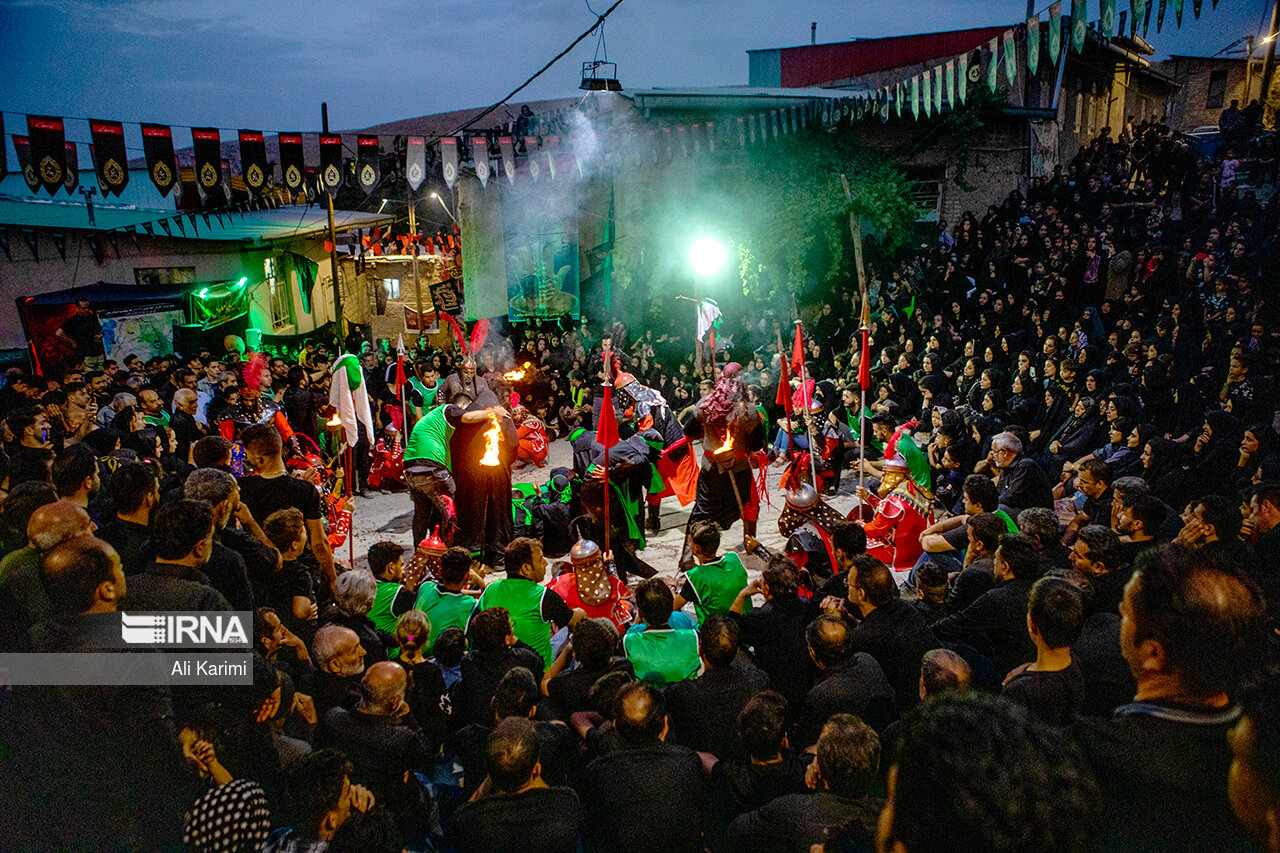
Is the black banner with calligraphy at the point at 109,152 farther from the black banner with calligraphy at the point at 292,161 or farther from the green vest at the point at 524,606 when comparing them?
the green vest at the point at 524,606

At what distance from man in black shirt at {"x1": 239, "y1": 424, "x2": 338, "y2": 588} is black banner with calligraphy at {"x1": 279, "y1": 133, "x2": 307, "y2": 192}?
8168 millimetres

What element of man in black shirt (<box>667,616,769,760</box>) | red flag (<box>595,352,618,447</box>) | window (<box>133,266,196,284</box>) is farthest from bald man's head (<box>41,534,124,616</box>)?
window (<box>133,266,196,284</box>)

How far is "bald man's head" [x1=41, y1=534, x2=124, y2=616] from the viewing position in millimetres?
3000

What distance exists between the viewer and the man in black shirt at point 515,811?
248 cm

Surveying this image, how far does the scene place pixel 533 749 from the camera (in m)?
2.52

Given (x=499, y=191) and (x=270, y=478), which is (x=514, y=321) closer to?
(x=499, y=191)

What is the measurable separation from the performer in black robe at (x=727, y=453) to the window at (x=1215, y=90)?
25.7 metres

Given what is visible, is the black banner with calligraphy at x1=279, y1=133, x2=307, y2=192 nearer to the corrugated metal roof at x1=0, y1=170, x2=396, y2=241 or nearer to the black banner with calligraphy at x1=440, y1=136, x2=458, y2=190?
the black banner with calligraphy at x1=440, y1=136, x2=458, y2=190

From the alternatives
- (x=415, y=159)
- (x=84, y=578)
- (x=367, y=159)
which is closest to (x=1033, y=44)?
(x=415, y=159)

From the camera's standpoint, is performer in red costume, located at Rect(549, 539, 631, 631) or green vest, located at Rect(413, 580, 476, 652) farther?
performer in red costume, located at Rect(549, 539, 631, 631)

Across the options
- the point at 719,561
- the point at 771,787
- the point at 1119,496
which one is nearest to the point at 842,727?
the point at 771,787

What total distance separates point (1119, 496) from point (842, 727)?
282 centimetres

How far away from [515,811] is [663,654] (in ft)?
4.31

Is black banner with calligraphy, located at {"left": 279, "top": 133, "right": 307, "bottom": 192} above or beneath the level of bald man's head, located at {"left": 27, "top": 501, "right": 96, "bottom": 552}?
above
